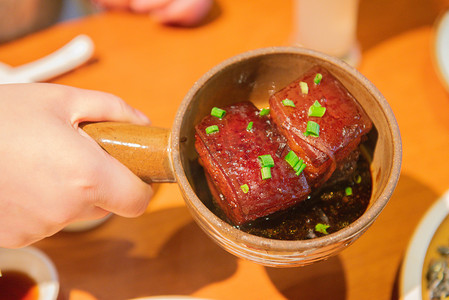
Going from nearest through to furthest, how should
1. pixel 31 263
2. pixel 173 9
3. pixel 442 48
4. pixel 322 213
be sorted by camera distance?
pixel 322 213 < pixel 31 263 < pixel 442 48 < pixel 173 9

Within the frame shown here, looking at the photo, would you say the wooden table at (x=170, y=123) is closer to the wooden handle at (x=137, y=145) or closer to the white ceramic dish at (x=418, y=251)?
the white ceramic dish at (x=418, y=251)

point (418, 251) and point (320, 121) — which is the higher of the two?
point (320, 121)

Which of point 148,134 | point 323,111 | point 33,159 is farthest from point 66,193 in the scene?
point 323,111

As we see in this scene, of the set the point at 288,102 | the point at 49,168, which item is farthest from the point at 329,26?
the point at 49,168

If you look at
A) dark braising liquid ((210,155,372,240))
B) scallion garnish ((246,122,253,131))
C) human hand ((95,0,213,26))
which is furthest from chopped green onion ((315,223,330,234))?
human hand ((95,0,213,26))

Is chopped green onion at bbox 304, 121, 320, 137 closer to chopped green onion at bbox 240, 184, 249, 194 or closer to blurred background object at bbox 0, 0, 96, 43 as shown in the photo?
chopped green onion at bbox 240, 184, 249, 194

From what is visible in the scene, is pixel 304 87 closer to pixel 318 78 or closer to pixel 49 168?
pixel 318 78

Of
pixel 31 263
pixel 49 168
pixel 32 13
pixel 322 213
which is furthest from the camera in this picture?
pixel 32 13
